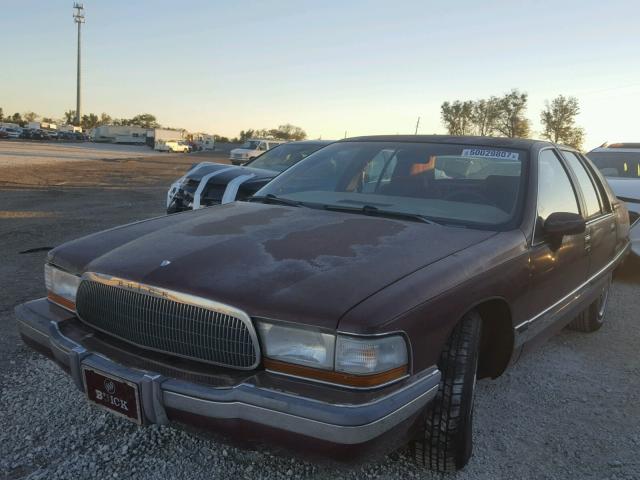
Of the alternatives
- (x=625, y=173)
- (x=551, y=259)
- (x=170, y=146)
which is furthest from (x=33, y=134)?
Result: (x=551, y=259)

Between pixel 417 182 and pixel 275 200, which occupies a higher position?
pixel 417 182

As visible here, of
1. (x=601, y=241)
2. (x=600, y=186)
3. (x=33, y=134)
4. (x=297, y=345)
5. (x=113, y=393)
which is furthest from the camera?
(x=33, y=134)

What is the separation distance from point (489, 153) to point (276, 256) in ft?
5.66

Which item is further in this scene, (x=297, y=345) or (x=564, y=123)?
(x=564, y=123)

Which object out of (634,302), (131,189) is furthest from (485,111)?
(634,302)

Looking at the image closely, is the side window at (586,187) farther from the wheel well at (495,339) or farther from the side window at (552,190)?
the wheel well at (495,339)

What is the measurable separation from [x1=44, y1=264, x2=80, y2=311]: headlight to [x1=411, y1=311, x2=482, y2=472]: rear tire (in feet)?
5.56

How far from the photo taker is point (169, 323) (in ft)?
7.18

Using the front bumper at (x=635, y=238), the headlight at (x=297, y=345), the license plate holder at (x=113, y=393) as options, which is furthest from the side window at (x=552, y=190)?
the front bumper at (x=635, y=238)

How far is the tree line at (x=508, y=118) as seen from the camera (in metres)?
50.2

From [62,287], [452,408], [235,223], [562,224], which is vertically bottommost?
[452,408]

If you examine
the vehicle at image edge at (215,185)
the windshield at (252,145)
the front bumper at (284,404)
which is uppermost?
the windshield at (252,145)

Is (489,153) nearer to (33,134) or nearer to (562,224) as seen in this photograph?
(562,224)

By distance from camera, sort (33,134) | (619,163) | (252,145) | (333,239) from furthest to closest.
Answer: (33,134) < (252,145) < (619,163) < (333,239)
